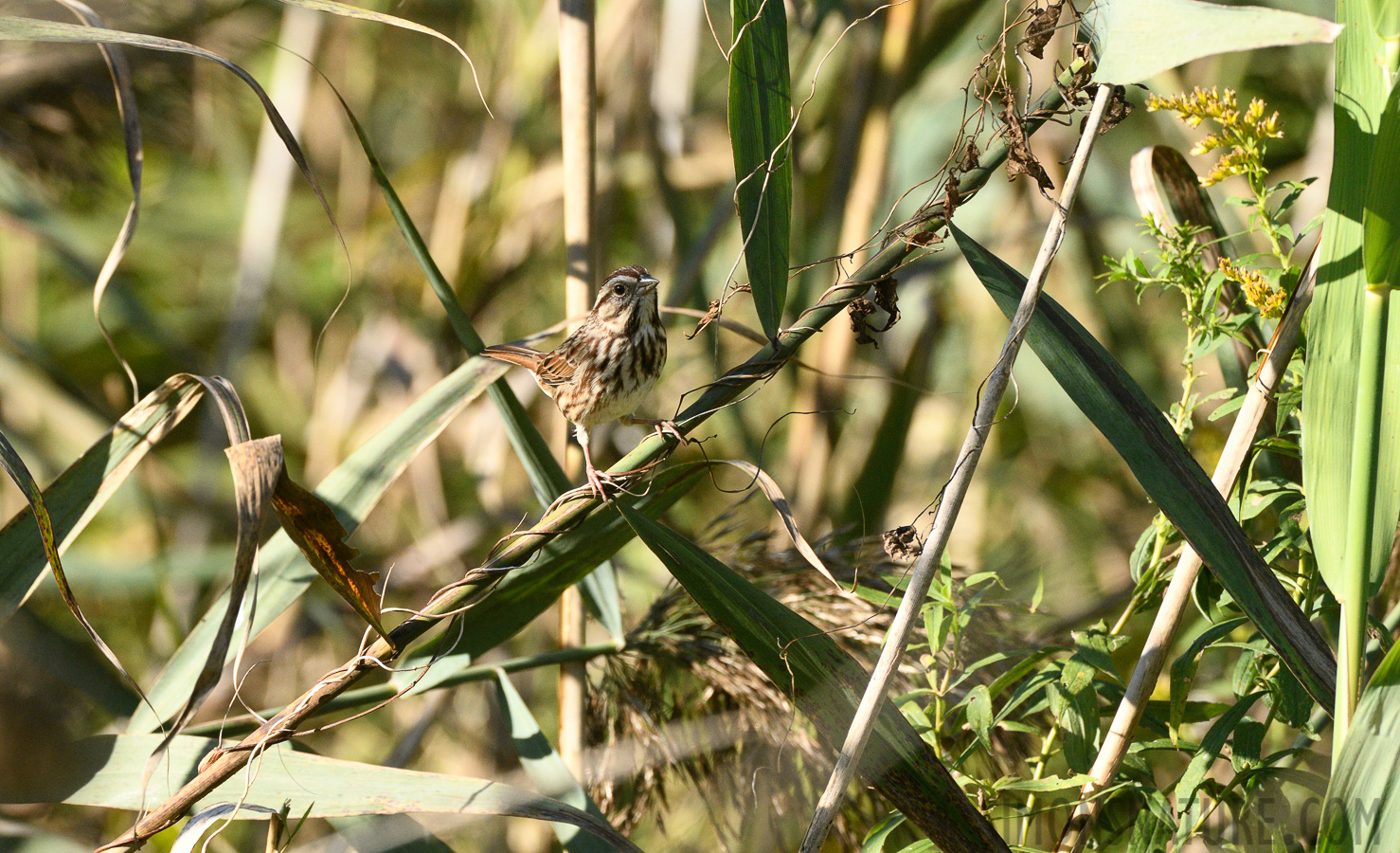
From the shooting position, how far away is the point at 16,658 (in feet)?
5.10

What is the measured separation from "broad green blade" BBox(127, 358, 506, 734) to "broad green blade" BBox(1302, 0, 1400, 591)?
46.3 inches

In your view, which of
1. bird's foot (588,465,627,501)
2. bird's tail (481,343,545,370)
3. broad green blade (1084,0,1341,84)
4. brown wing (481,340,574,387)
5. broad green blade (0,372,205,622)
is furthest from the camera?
brown wing (481,340,574,387)

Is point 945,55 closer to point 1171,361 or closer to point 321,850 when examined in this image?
point 1171,361

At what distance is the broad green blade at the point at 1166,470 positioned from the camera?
1.13m

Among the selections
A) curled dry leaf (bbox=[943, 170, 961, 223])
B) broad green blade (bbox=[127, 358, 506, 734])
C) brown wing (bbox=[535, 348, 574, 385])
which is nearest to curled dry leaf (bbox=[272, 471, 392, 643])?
broad green blade (bbox=[127, 358, 506, 734])

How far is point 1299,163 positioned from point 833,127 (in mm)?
1391

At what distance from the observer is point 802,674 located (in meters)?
1.26

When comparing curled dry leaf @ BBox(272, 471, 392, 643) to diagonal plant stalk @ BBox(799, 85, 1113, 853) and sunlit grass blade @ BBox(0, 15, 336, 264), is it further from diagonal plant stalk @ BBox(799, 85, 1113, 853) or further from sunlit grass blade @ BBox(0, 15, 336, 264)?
diagonal plant stalk @ BBox(799, 85, 1113, 853)

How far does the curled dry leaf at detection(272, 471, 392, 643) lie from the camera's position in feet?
3.90

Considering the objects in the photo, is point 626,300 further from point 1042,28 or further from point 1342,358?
point 1342,358

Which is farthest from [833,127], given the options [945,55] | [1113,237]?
[1113,237]

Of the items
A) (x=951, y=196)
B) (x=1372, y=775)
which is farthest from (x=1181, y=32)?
(x=1372, y=775)

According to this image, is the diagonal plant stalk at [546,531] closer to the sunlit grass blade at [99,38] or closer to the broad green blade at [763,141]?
the broad green blade at [763,141]

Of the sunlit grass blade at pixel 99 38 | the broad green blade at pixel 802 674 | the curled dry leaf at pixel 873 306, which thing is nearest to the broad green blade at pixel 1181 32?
the curled dry leaf at pixel 873 306
